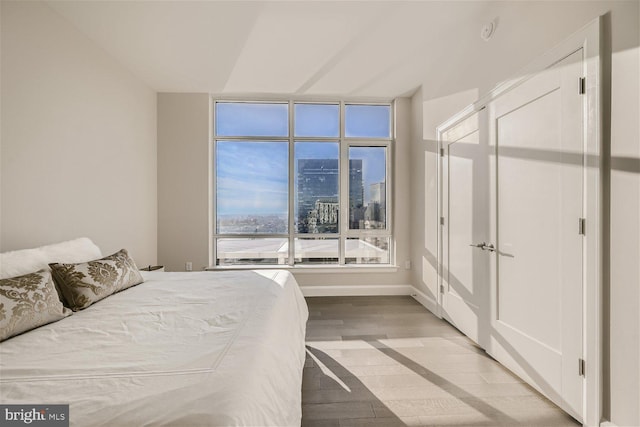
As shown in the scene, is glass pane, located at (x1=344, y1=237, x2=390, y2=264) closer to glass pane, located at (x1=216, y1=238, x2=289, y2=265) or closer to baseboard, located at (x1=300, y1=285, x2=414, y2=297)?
baseboard, located at (x1=300, y1=285, x2=414, y2=297)

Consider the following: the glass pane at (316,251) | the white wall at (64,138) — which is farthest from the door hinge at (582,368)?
the white wall at (64,138)

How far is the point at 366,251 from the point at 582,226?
2.68 meters

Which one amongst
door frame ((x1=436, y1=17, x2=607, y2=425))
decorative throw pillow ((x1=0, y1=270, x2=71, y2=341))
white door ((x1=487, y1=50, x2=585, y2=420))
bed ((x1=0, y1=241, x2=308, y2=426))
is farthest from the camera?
white door ((x1=487, y1=50, x2=585, y2=420))

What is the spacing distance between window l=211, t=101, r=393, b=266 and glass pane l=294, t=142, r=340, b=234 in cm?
2

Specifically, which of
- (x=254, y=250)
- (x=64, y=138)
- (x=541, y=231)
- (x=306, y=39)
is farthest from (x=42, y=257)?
(x=541, y=231)

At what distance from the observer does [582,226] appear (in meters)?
1.45

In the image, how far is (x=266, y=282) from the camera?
1.92 meters

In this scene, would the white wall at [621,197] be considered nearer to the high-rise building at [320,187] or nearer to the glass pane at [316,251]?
the high-rise building at [320,187]

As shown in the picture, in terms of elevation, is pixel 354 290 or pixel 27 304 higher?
pixel 27 304

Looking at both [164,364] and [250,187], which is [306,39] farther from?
[164,364]

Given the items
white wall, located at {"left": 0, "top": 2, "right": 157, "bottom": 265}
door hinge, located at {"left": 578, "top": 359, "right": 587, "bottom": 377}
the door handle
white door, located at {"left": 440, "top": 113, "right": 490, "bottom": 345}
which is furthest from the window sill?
door hinge, located at {"left": 578, "top": 359, "right": 587, "bottom": 377}

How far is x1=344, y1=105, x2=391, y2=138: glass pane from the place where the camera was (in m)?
3.95

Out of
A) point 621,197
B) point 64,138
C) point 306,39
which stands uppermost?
point 306,39

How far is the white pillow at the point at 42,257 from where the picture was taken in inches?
57.3
